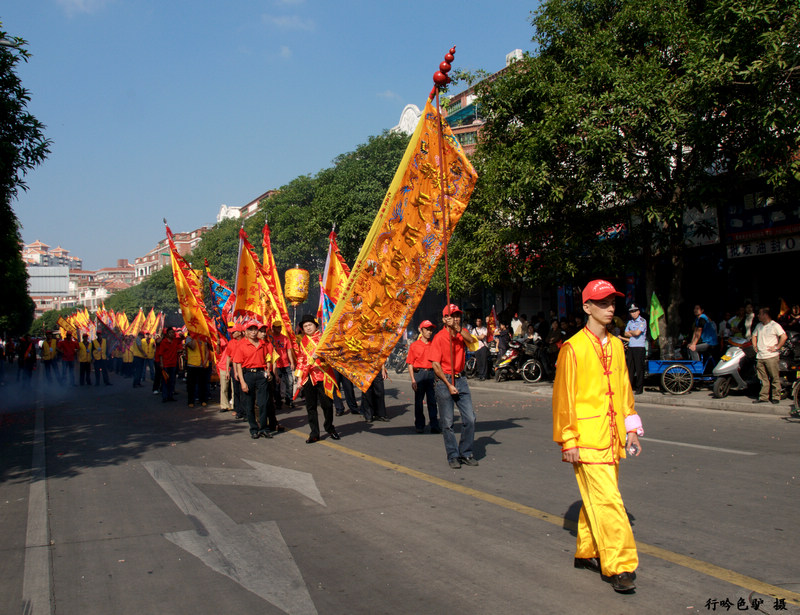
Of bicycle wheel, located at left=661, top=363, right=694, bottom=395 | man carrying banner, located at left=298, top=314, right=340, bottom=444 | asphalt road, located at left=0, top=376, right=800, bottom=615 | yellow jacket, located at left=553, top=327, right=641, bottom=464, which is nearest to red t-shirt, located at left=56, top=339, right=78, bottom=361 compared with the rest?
asphalt road, located at left=0, top=376, right=800, bottom=615

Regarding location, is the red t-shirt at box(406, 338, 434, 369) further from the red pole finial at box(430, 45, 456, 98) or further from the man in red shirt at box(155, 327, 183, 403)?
the man in red shirt at box(155, 327, 183, 403)

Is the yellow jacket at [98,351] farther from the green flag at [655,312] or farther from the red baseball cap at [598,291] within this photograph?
the red baseball cap at [598,291]

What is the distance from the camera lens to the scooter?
1237 centimetres

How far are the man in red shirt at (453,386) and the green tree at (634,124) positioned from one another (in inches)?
262

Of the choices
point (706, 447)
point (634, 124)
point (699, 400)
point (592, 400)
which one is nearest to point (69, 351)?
point (634, 124)

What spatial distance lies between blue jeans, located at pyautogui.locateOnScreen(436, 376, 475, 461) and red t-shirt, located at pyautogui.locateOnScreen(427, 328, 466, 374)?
183 mm

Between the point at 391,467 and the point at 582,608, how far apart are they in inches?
159

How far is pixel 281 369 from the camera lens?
Answer: 46.2ft

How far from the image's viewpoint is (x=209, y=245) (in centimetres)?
6238

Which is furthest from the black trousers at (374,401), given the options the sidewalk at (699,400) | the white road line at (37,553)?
the white road line at (37,553)

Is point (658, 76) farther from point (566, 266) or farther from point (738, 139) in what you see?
point (566, 266)

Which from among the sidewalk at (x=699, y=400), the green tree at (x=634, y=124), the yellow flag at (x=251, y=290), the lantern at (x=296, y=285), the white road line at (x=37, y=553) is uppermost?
the green tree at (x=634, y=124)

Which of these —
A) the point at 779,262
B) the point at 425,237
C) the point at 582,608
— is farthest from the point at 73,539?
the point at 779,262

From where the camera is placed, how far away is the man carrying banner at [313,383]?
9250 millimetres
